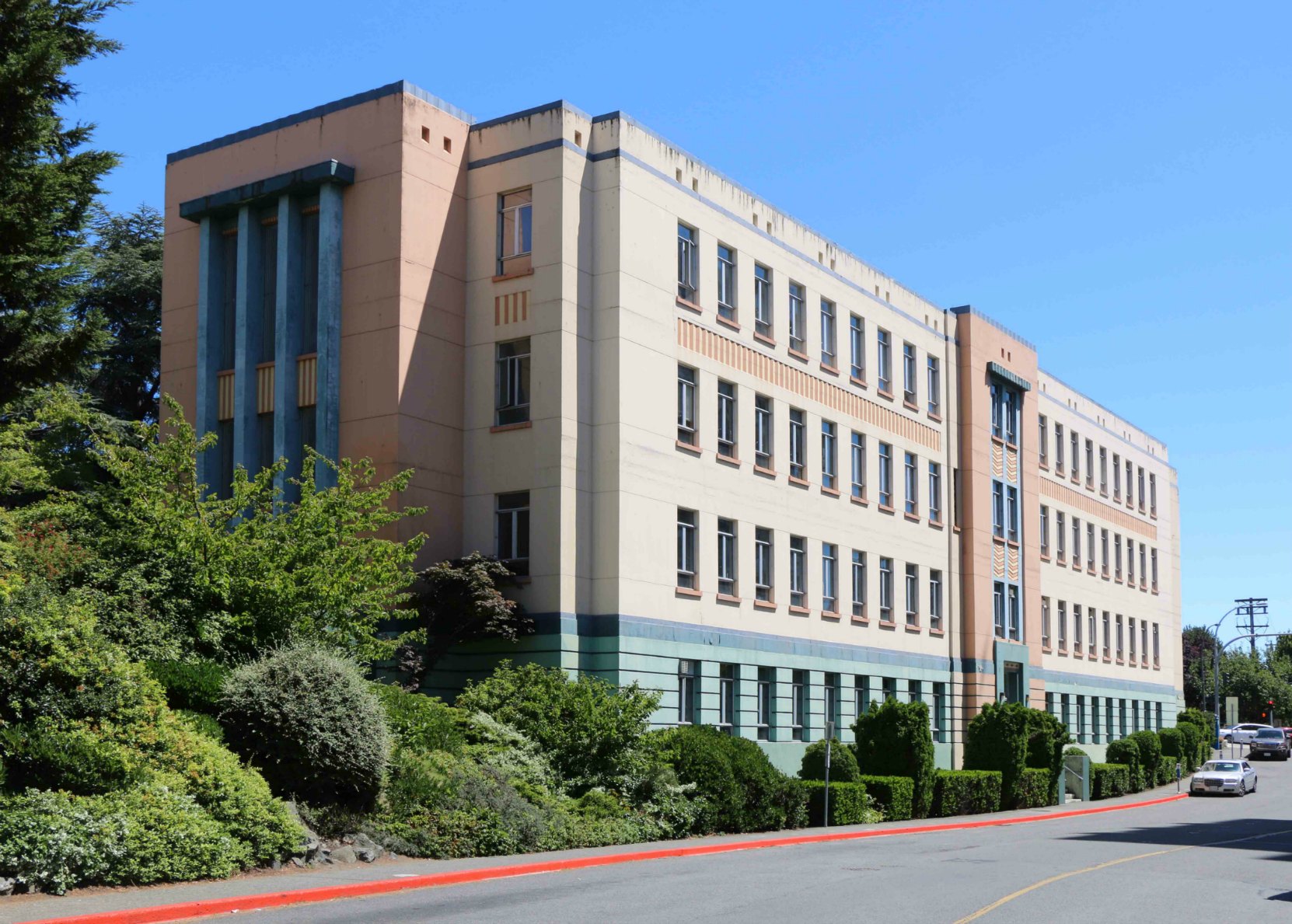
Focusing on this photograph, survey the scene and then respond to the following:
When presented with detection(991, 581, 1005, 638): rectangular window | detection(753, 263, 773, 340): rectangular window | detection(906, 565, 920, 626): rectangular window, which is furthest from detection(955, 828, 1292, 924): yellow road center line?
detection(991, 581, 1005, 638): rectangular window

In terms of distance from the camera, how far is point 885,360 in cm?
5141

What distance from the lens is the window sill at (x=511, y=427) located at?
3675 centimetres

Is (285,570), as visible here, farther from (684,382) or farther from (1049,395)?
(1049,395)

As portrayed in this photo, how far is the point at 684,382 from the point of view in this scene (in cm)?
3984

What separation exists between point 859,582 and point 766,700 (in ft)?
25.1

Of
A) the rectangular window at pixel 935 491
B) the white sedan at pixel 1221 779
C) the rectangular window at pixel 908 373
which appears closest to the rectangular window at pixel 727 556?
the rectangular window at pixel 908 373

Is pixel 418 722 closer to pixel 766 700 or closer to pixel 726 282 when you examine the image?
pixel 766 700

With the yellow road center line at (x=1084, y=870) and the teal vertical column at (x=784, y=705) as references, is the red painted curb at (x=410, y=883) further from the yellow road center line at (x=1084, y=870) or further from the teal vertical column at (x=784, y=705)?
the teal vertical column at (x=784, y=705)

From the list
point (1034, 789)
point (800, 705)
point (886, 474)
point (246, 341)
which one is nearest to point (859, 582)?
point (886, 474)

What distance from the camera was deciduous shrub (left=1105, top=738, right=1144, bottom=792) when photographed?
2350 inches

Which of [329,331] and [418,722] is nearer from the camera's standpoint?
[418,722]

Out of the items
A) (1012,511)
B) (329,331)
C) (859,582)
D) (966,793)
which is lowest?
(966,793)

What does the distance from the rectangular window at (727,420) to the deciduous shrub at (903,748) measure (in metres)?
7.85

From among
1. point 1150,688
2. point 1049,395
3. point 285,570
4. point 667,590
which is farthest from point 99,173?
point 1150,688
